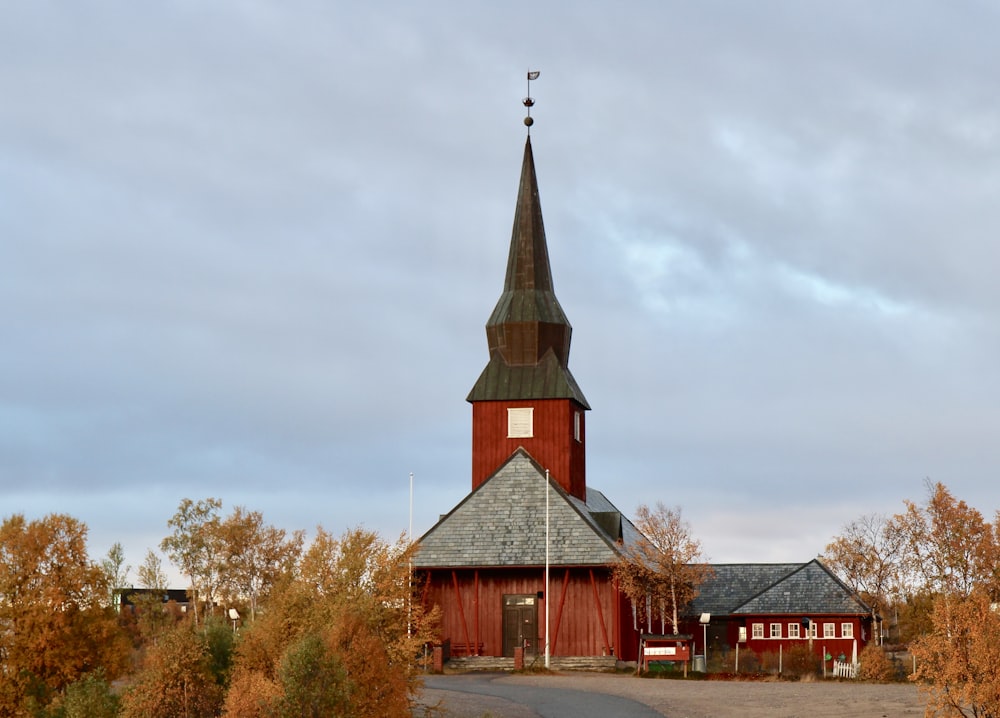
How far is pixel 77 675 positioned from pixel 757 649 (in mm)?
38355

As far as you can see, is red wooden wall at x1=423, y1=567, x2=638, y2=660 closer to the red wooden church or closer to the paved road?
the red wooden church

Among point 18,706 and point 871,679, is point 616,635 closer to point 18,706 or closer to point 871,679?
point 871,679

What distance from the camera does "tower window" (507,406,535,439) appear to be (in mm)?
55375

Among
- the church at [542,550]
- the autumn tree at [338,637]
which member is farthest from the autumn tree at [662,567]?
the autumn tree at [338,637]

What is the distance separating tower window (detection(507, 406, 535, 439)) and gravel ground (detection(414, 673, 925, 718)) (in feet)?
50.9

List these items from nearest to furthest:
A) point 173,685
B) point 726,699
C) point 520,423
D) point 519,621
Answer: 1. point 173,685
2. point 726,699
3. point 519,621
4. point 520,423

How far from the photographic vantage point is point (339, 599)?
25.0 m

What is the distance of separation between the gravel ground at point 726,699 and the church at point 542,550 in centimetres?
704

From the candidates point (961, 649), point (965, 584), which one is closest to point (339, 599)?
point (961, 649)

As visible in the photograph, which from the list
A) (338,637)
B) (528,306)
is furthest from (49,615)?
(528,306)

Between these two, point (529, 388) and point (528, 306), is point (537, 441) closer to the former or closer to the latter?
point (529, 388)

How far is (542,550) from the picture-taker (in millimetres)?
48844

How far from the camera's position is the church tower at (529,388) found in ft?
181

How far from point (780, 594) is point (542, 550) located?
1611cm
